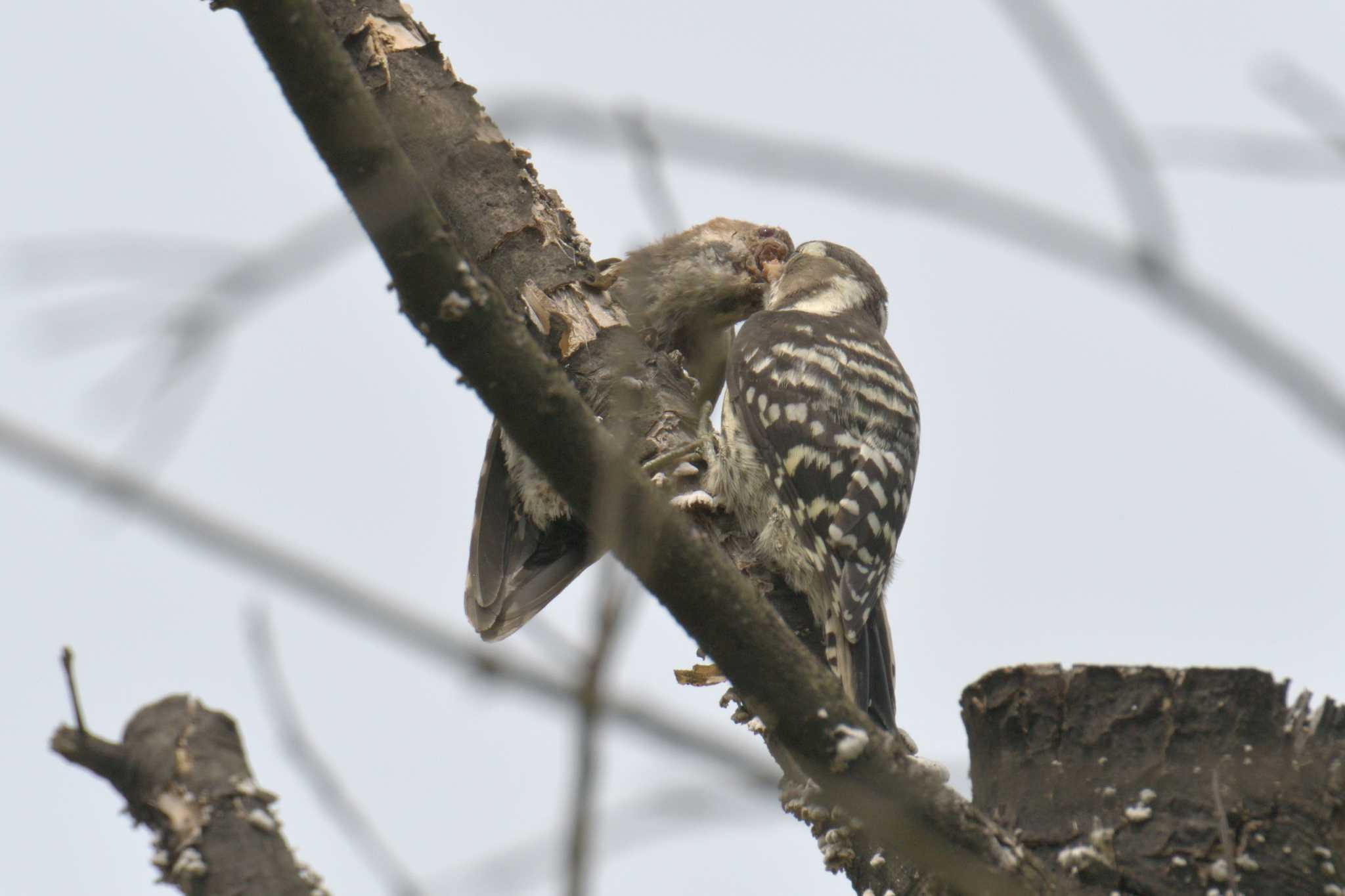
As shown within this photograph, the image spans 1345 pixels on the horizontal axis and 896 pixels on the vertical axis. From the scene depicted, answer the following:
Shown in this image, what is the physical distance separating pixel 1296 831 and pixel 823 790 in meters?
0.78

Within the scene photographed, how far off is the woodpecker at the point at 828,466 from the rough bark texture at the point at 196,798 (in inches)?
68.7

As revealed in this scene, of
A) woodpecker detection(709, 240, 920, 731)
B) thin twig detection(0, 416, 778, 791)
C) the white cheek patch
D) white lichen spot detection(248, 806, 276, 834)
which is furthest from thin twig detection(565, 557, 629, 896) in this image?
the white cheek patch

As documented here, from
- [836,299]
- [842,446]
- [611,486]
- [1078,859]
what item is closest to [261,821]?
[611,486]

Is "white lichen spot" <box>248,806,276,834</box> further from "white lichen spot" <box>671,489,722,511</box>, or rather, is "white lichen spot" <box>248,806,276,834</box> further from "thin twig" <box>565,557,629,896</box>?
"white lichen spot" <box>671,489,722,511</box>

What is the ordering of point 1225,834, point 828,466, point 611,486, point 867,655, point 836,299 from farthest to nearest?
point 836,299, point 828,466, point 867,655, point 1225,834, point 611,486

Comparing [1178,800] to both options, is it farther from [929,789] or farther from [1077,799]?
[929,789]

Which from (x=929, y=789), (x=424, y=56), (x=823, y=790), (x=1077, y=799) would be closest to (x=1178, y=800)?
(x=1077, y=799)

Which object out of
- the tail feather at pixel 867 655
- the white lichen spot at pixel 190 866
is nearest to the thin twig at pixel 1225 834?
the tail feather at pixel 867 655

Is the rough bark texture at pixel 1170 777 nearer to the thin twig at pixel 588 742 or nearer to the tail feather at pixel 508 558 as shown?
the thin twig at pixel 588 742

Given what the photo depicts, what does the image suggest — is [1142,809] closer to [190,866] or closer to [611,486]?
[611,486]

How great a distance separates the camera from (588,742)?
1.04 m

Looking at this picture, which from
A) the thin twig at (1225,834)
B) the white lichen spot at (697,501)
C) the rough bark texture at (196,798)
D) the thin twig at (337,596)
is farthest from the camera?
the white lichen spot at (697,501)

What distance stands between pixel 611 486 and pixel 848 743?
0.50m

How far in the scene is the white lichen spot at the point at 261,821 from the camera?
1871 millimetres
